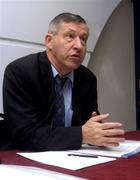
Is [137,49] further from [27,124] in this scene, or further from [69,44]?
[27,124]

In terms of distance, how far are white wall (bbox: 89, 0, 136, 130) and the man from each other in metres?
1.33

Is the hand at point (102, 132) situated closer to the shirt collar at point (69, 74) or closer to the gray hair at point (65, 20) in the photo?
the shirt collar at point (69, 74)

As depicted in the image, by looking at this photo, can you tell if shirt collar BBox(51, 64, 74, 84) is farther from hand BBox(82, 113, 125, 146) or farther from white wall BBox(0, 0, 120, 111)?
white wall BBox(0, 0, 120, 111)

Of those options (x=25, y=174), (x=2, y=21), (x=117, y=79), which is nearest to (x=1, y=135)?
(x=25, y=174)

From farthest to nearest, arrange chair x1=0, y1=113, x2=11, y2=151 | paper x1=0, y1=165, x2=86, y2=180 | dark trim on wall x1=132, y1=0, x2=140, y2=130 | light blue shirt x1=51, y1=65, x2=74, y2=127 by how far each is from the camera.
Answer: dark trim on wall x1=132, y1=0, x2=140, y2=130
light blue shirt x1=51, y1=65, x2=74, y2=127
chair x1=0, y1=113, x2=11, y2=151
paper x1=0, y1=165, x2=86, y2=180

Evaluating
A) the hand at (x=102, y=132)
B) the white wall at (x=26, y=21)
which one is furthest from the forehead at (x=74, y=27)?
the white wall at (x=26, y=21)

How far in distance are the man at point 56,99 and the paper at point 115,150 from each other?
0.02 metres

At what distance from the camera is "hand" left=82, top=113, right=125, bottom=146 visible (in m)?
0.97

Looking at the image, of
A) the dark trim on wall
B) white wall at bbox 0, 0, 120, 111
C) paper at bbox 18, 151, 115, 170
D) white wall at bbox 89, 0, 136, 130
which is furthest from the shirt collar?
the dark trim on wall

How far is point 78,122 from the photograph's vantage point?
4.16 feet

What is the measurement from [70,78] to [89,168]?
1.95ft

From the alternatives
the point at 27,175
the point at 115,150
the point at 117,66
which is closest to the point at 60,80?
the point at 115,150

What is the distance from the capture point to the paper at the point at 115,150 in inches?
36.2

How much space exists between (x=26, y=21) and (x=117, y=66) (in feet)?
3.77
